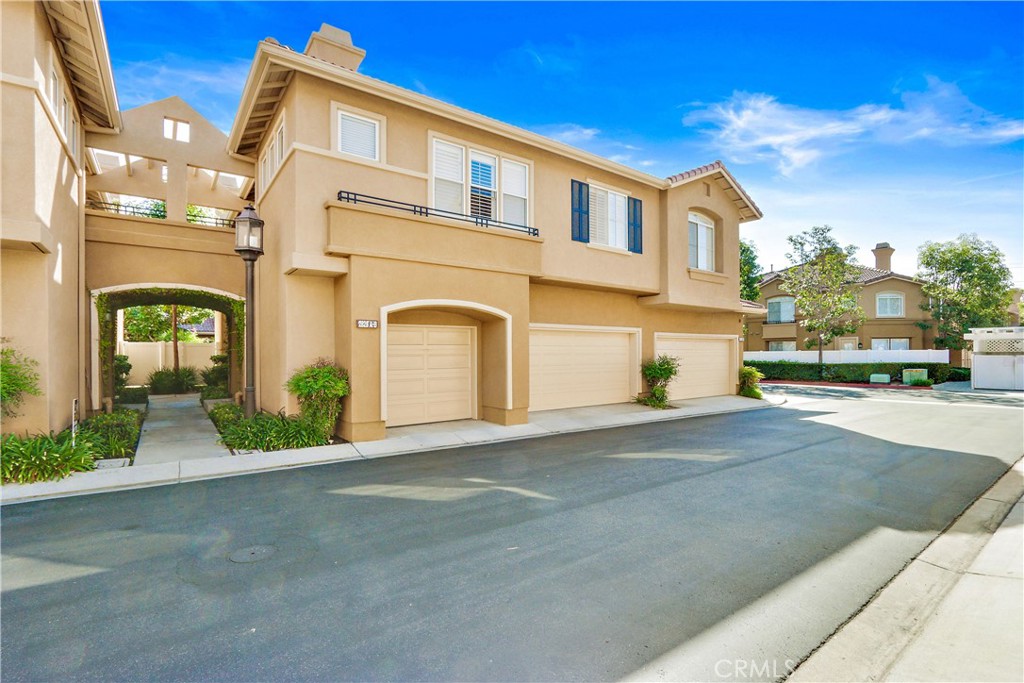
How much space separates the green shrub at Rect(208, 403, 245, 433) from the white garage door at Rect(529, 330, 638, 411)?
679cm

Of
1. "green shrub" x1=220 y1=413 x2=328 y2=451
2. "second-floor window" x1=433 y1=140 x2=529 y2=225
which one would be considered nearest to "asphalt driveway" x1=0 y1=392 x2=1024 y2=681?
"green shrub" x1=220 y1=413 x2=328 y2=451

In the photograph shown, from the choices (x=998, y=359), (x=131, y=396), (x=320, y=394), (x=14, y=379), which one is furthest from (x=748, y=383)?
(x=131, y=396)

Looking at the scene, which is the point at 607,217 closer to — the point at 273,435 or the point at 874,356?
the point at 273,435

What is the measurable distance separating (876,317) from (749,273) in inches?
305

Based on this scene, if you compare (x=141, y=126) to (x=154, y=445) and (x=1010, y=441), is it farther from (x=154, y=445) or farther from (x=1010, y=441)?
(x=1010, y=441)

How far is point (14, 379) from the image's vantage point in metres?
6.88

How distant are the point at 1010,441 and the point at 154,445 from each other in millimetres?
16261

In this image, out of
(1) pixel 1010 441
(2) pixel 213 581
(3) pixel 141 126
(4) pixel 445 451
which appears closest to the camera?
(2) pixel 213 581

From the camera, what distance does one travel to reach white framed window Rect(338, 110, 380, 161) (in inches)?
371

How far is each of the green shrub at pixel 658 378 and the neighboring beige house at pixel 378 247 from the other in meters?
0.42

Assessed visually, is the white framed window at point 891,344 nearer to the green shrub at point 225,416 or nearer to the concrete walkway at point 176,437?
the green shrub at point 225,416

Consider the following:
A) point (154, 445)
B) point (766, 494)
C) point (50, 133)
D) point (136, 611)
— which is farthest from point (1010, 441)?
point (50, 133)

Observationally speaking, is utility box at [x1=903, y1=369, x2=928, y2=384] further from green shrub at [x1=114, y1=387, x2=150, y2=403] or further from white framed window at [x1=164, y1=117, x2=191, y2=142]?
green shrub at [x1=114, y1=387, x2=150, y2=403]

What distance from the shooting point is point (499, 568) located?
3961 mm
